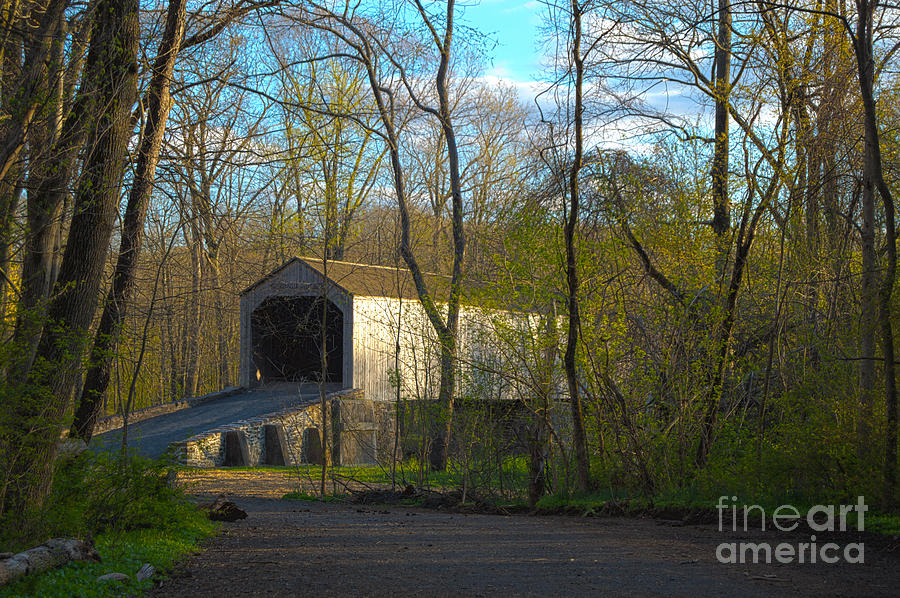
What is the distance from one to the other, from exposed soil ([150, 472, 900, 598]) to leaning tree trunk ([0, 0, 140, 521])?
1810 millimetres

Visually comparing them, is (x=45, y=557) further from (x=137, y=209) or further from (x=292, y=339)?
(x=292, y=339)

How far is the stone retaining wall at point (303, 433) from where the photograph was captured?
21766mm

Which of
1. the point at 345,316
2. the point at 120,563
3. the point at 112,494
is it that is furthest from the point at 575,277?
the point at 345,316

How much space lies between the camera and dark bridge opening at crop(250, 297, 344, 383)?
26672 millimetres

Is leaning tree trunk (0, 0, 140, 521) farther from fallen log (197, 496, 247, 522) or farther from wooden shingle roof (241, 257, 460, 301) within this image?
wooden shingle roof (241, 257, 460, 301)

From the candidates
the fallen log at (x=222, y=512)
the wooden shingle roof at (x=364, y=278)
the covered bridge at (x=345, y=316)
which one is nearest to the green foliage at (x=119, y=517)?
the fallen log at (x=222, y=512)

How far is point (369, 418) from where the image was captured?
2428 centimetres

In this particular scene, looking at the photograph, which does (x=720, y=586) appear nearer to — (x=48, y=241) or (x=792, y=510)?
(x=792, y=510)

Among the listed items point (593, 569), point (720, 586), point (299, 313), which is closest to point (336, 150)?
point (593, 569)

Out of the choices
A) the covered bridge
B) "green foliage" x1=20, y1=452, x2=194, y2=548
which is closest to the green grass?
"green foliage" x1=20, y1=452, x2=194, y2=548

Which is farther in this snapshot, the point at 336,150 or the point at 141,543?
the point at 336,150

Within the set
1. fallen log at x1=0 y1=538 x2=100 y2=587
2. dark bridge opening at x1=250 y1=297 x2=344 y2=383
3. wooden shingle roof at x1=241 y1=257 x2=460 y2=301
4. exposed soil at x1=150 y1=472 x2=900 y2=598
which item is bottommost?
exposed soil at x1=150 y1=472 x2=900 y2=598

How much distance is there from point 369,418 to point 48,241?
16.0 meters

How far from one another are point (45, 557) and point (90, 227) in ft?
11.8
